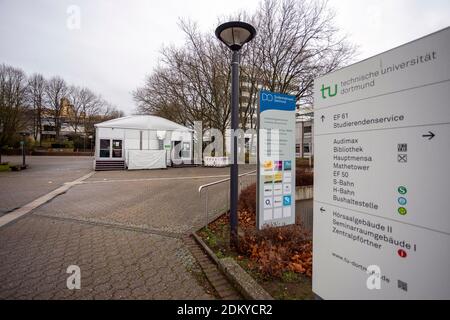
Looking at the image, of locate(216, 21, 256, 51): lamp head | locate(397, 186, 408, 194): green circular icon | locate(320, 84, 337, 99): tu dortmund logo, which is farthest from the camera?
locate(216, 21, 256, 51): lamp head

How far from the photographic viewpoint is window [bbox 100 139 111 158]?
2034 cm

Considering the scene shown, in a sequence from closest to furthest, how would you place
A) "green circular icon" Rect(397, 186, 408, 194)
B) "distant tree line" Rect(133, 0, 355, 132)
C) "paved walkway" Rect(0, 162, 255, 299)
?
1. "green circular icon" Rect(397, 186, 408, 194)
2. "paved walkway" Rect(0, 162, 255, 299)
3. "distant tree line" Rect(133, 0, 355, 132)

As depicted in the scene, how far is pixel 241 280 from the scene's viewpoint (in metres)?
3.07

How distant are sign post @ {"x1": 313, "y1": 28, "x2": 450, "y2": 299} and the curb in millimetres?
667

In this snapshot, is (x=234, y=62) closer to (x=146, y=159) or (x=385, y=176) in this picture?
(x=385, y=176)

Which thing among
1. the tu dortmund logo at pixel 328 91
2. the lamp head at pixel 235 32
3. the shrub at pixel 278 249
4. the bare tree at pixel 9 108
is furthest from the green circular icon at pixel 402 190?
the bare tree at pixel 9 108

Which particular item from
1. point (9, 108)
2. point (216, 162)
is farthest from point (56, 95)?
point (216, 162)

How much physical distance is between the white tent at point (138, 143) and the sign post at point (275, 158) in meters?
17.8

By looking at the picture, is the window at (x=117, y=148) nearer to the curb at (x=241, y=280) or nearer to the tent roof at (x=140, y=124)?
the tent roof at (x=140, y=124)

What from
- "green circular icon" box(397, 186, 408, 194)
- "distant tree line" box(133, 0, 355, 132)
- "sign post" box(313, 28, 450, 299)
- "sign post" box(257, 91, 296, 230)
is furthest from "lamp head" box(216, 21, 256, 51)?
"distant tree line" box(133, 0, 355, 132)

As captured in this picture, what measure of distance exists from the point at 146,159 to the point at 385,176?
20695 mm

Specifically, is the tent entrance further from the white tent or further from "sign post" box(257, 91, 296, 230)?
"sign post" box(257, 91, 296, 230)

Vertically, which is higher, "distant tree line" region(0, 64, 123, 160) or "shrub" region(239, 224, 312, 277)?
"distant tree line" region(0, 64, 123, 160)
